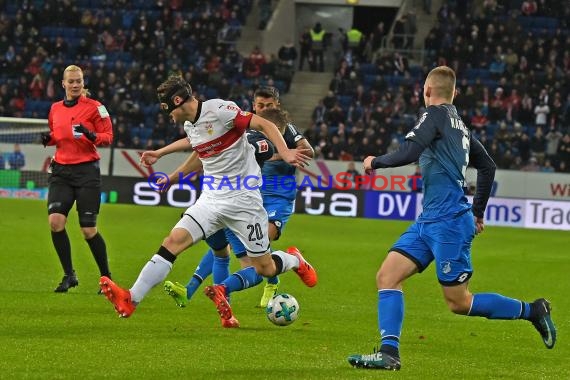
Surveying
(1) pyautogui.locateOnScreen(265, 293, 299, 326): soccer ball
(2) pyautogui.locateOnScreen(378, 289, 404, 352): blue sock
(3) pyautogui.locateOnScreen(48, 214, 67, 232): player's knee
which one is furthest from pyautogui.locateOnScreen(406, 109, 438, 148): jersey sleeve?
(3) pyautogui.locateOnScreen(48, 214, 67, 232): player's knee

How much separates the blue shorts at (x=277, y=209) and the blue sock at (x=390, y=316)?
3310mm

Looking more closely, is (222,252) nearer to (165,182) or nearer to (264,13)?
(165,182)

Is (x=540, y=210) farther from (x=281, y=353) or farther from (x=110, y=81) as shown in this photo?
(x=281, y=353)

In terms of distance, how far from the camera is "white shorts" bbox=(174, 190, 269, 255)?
8.92 m

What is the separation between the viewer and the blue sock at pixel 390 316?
775 cm

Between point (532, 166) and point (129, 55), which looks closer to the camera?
point (532, 166)

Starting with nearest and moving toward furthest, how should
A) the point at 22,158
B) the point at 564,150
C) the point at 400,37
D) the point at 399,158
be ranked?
the point at 399,158 → the point at 22,158 → the point at 564,150 → the point at 400,37

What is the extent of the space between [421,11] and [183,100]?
31.1 metres

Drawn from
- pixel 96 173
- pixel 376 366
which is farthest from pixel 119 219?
pixel 376 366

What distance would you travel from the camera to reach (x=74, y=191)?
39.2 ft

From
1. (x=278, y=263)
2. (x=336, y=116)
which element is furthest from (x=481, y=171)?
(x=336, y=116)

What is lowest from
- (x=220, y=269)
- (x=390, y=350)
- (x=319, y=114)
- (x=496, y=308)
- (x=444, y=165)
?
(x=319, y=114)

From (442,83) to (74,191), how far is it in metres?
5.25

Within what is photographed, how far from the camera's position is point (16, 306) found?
10781 mm
